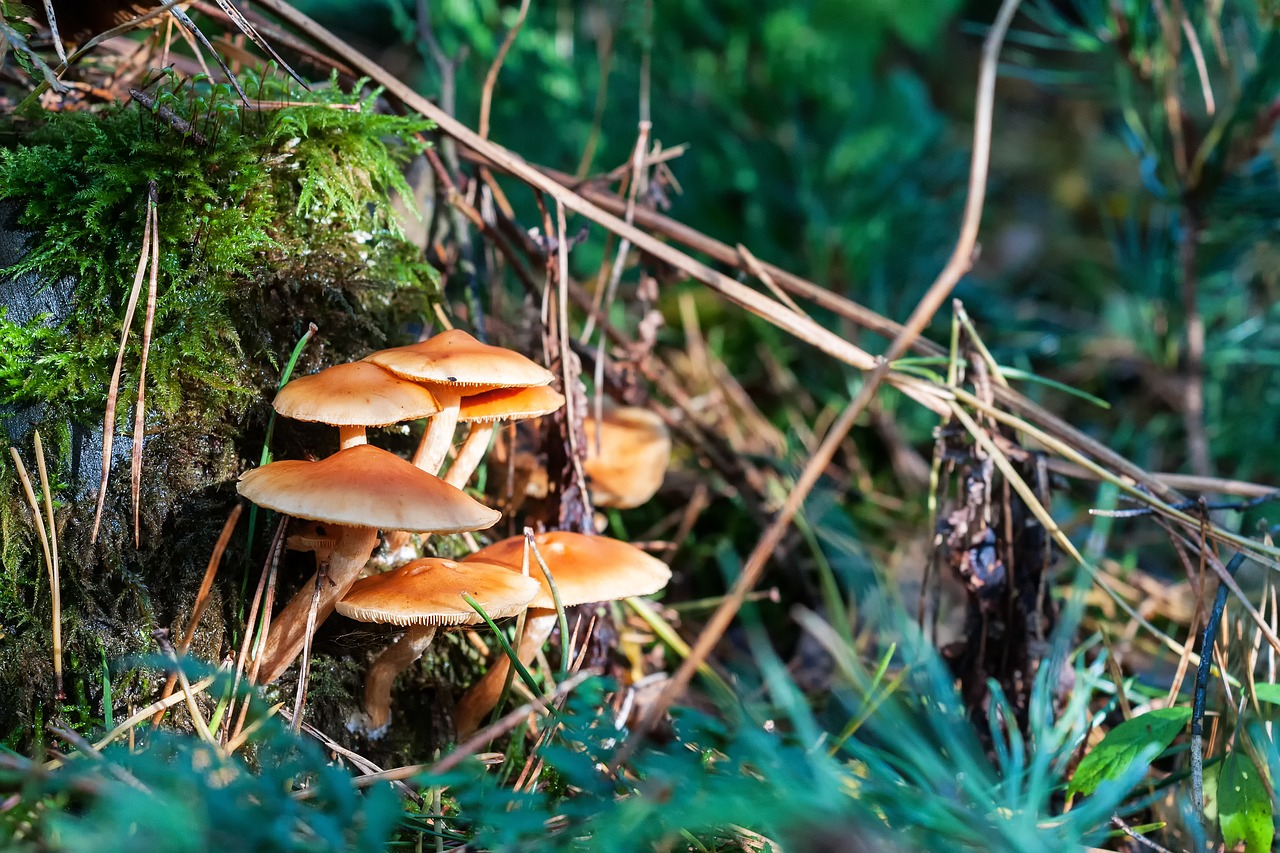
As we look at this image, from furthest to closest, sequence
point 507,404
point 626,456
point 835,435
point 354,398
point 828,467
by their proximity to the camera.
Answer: point 828,467 → point 626,456 → point 507,404 → point 354,398 → point 835,435

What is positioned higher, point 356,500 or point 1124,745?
point 356,500

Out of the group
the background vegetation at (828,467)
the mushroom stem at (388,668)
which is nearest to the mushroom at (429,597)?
the mushroom stem at (388,668)

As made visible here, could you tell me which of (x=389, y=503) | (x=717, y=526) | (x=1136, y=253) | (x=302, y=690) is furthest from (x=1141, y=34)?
(x=302, y=690)

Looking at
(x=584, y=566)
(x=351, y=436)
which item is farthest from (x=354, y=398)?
(x=584, y=566)

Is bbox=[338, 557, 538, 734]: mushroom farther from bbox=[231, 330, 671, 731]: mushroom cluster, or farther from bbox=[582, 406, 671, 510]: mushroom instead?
bbox=[582, 406, 671, 510]: mushroom

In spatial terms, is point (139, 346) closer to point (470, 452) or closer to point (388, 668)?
point (470, 452)

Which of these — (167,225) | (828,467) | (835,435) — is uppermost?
(167,225)

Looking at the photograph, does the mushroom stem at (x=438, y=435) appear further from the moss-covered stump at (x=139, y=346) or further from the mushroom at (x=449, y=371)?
the moss-covered stump at (x=139, y=346)
